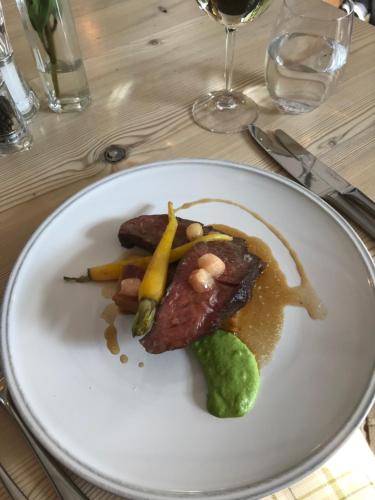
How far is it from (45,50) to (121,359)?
772 mm

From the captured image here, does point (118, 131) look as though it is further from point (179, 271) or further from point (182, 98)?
point (179, 271)

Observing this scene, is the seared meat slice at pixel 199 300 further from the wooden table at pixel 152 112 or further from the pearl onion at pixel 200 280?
the wooden table at pixel 152 112

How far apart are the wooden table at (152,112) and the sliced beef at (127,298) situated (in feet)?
0.84

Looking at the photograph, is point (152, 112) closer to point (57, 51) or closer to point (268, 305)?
point (57, 51)

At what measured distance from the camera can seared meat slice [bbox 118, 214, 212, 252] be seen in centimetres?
81

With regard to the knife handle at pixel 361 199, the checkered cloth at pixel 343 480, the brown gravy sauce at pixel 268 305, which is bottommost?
the checkered cloth at pixel 343 480

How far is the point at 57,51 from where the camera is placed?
109 cm

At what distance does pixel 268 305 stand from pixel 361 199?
0.34 metres

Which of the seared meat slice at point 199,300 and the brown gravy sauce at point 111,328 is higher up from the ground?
the seared meat slice at point 199,300

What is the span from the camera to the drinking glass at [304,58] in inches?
43.8

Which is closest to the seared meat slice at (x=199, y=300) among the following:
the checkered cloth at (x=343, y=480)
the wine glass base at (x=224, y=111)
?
the checkered cloth at (x=343, y=480)

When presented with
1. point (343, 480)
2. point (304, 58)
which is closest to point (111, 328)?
point (343, 480)

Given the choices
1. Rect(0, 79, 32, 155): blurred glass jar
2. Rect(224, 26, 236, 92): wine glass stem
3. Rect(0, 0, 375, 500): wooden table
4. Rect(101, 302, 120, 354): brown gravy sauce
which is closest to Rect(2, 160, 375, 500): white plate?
Rect(101, 302, 120, 354): brown gravy sauce

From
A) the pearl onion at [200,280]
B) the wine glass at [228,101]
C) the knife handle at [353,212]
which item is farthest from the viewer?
the wine glass at [228,101]
